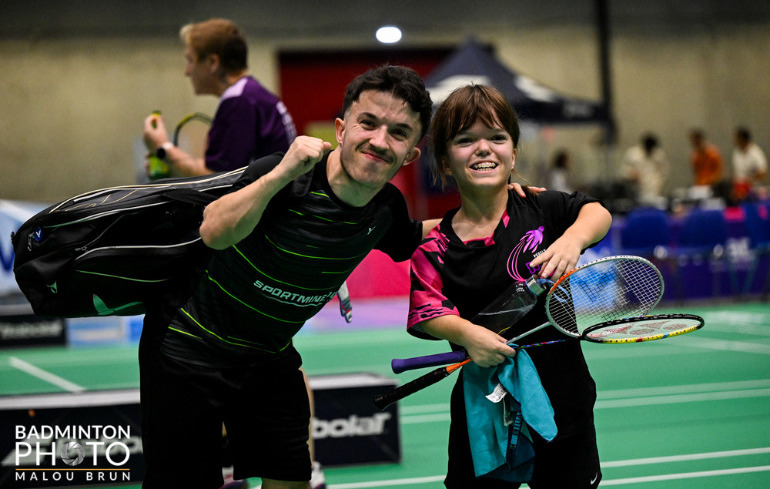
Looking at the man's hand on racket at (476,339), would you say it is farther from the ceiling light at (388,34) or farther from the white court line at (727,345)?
the ceiling light at (388,34)

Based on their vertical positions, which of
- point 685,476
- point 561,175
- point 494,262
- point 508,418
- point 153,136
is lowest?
point 685,476

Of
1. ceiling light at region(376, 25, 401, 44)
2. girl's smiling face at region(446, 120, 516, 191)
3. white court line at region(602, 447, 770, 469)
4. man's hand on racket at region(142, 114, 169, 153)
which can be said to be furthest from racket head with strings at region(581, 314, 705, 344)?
ceiling light at region(376, 25, 401, 44)

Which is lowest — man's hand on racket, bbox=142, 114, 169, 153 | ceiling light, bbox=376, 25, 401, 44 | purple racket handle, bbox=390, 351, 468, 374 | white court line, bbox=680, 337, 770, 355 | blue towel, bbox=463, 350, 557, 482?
white court line, bbox=680, 337, 770, 355

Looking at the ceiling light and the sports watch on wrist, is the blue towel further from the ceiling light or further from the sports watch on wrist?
the ceiling light

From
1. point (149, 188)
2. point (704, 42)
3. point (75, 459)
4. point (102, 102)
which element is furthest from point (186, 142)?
point (704, 42)

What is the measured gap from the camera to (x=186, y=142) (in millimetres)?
11719

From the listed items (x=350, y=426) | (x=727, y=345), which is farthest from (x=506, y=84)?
(x=350, y=426)

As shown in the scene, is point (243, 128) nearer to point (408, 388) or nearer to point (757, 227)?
point (408, 388)

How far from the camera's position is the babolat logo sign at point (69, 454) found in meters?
4.22

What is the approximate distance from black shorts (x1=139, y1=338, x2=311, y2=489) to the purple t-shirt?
1290 mm

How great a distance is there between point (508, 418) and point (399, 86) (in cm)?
101

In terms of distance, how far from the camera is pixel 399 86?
2.62 m

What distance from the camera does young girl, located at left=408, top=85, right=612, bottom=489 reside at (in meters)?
2.68

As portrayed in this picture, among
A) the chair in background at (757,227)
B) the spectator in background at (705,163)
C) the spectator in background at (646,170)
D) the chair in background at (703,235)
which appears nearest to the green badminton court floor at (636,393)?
the chair in background at (703,235)
